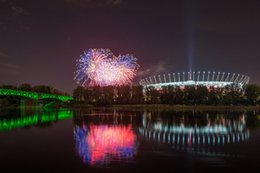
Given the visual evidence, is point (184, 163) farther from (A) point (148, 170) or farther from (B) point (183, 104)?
(B) point (183, 104)

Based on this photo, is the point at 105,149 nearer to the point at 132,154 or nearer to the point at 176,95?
the point at 132,154

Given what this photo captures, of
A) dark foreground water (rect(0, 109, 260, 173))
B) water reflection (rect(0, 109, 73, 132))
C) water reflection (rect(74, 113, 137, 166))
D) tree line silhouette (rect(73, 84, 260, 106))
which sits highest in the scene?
tree line silhouette (rect(73, 84, 260, 106))

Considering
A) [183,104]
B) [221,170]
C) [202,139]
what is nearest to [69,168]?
[221,170]

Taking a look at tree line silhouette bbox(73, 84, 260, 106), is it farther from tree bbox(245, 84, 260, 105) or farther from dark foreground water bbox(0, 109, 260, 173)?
dark foreground water bbox(0, 109, 260, 173)

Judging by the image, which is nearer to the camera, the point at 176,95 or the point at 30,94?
the point at 176,95

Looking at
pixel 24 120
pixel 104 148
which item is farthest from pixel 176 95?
pixel 104 148

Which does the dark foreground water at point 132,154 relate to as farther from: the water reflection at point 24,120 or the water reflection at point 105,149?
the water reflection at point 24,120

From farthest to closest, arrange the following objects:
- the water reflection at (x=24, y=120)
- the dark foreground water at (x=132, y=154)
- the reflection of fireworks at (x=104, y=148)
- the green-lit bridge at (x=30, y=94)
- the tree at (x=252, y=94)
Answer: the green-lit bridge at (x=30, y=94) → the tree at (x=252, y=94) → the water reflection at (x=24, y=120) → the reflection of fireworks at (x=104, y=148) → the dark foreground water at (x=132, y=154)

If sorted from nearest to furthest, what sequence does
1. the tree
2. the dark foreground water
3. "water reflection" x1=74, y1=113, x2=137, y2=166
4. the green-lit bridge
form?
the dark foreground water, "water reflection" x1=74, y1=113, x2=137, y2=166, the tree, the green-lit bridge

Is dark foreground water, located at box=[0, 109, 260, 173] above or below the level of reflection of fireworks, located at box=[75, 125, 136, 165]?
below

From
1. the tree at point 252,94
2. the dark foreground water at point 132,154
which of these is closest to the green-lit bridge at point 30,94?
the tree at point 252,94

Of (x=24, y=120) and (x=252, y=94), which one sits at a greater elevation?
(x=252, y=94)

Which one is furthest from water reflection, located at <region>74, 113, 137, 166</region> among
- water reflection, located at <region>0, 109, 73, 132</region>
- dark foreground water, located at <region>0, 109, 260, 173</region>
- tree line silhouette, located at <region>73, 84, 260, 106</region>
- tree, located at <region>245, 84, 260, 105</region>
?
tree, located at <region>245, 84, 260, 105</region>
